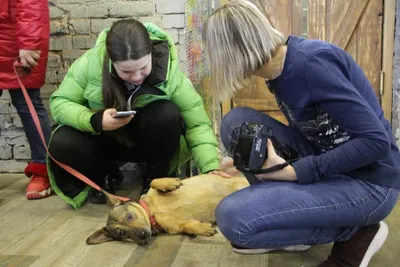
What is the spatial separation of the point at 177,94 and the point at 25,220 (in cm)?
86

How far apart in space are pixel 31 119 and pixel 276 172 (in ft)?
5.00

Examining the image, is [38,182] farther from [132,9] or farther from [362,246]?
[362,246]

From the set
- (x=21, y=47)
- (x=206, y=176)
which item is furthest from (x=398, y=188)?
(x=21, y=47)

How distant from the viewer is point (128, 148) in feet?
7.75

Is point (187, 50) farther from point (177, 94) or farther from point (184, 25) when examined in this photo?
point (177, 94)

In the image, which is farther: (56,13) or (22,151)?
(22,151)

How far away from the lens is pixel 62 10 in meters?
2.80

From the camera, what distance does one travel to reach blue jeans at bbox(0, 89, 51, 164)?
99.5 inches

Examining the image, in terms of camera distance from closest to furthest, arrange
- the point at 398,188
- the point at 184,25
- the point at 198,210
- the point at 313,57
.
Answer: the point at 313,57 → the point at 398,188 → the point at 198,210 → the point at 184,25

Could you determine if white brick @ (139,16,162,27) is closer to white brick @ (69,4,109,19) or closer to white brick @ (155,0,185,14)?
white brick @ (155,0,185,14)

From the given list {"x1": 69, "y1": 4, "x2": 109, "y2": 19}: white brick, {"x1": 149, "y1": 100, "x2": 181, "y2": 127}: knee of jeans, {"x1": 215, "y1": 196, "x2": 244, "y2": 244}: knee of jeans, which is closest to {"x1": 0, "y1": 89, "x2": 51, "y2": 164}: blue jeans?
{"x1": 69, "y1": 4, "x2": 109, "y2": 19}: white brick

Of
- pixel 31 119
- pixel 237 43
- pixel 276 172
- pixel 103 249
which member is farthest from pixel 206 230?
pixel 31 119

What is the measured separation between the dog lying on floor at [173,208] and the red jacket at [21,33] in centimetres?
87

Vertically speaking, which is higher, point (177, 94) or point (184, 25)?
point (184, 25)
